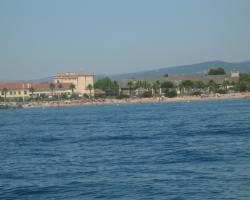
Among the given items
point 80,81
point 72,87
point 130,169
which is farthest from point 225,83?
point 130,169

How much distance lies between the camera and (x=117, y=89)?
146 metres

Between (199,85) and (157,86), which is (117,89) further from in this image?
(199,85)

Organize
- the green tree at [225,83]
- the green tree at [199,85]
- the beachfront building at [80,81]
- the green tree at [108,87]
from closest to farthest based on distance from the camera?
the green tree at [225,83] < the green tree at [199,85] < the green tree at [108,87] < the beachfront building at [80,81]

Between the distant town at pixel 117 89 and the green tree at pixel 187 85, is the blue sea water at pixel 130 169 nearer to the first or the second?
the distant town at pixel 117 89

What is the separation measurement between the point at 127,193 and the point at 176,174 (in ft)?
9.11

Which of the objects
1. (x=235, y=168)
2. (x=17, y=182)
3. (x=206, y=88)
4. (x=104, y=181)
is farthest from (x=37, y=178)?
(x=206, y=88)

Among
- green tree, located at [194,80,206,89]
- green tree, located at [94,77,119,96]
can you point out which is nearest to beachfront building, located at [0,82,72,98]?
green tree, located at [94,77,119,96]

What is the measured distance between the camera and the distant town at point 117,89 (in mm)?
132875

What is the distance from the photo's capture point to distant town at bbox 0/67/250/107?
133 m

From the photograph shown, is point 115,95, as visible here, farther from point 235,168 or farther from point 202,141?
point 235,168

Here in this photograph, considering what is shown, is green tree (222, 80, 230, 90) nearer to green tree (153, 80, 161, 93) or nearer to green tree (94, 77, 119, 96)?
green tree (153, 80, 161, 93)

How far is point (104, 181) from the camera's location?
1767 centimetres

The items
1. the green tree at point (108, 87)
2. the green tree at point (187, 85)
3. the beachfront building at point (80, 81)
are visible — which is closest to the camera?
the green tree at point (187, 85)

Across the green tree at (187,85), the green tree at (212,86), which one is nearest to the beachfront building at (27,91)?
the green tree at (187,85)
